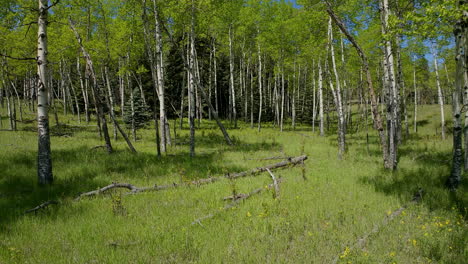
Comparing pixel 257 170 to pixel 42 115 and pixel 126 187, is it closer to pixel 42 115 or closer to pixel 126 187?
pixel 126 187

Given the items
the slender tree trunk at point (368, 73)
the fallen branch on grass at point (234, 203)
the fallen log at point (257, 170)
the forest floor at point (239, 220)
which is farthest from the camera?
the slender tree trunk at point (368, 73)

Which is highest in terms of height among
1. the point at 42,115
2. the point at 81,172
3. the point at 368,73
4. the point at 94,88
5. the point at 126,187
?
the point at 94,88

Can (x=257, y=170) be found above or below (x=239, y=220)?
above

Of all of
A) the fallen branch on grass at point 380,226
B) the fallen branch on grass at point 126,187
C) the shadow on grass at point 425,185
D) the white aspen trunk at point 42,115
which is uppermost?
the white aspen trunk at point 42,115

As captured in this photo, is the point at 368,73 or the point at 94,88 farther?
the point at 94,88

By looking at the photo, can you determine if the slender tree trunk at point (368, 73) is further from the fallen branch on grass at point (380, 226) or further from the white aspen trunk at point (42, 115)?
the white aspen trunk at point (42, 115)

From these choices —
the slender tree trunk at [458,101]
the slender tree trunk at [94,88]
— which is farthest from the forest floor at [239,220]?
the slender tree trunk at [94,88]

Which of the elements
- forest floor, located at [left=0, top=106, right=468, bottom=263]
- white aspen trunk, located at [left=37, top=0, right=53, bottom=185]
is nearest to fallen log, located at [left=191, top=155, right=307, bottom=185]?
forest floor, located at [left=0, top=106, right=468, bottom=263]

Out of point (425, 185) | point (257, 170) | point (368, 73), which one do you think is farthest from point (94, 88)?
point (425, 185)

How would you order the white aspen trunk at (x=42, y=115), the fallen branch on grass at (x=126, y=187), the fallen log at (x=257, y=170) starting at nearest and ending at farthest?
the fallen branch on grass at (x=126, y=187)
the white aspen trunk at (x=42, y=115)
the fallen log at (x=257, y=170)

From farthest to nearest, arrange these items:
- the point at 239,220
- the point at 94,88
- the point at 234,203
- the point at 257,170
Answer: the point at 94,88
the point at 257,170
the point at 234,203
the point at 239,220

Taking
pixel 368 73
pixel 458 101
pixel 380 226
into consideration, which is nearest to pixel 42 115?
pixel 380 226

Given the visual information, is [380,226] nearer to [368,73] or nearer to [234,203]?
[234,203]

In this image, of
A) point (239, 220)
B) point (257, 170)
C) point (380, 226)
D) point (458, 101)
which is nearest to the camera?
point (380, 226)
